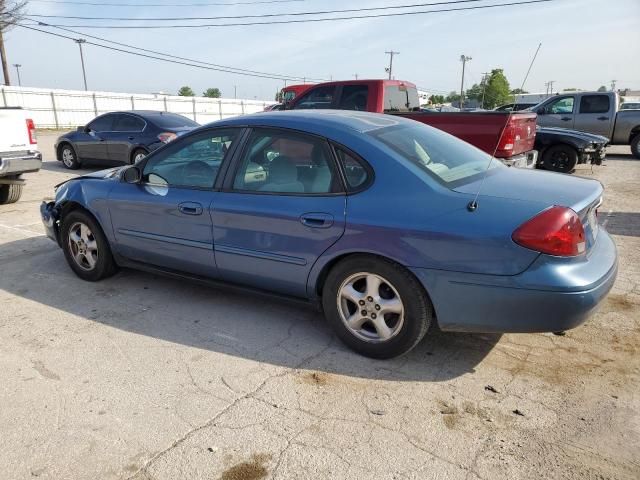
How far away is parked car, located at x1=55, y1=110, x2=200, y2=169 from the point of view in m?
11.0

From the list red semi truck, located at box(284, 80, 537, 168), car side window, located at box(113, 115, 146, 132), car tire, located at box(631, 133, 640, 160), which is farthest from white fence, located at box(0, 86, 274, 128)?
car tire, located at box(631, 133, 640, 160)

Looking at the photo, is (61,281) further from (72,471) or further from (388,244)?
(388,244)

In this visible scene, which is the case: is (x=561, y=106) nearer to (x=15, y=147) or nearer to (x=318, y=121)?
(x=318, y=121)

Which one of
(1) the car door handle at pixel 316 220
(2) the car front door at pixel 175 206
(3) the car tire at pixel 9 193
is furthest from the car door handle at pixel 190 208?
(3) the car tire at pixel 9 193

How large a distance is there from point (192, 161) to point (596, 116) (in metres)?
14.3

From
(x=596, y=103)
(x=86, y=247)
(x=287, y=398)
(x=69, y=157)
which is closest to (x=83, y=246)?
(x=86, y=247)

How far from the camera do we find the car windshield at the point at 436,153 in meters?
3.23

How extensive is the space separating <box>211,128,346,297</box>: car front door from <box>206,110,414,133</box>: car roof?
0.28ft

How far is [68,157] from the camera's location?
12.6 metres

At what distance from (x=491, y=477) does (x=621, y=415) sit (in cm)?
94

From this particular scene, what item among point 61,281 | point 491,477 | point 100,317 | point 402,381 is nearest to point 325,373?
point 402,381

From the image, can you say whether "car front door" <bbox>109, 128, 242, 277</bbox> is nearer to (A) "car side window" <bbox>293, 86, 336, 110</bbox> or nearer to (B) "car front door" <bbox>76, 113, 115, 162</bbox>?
(A) "car side window" <bbox>293, 86, 336, 110</bbox>

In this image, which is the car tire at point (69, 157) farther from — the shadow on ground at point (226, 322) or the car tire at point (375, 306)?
the car tire at point (375, 306)

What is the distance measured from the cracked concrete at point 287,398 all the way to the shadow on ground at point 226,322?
2 centimetres
